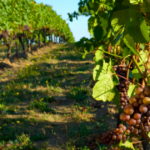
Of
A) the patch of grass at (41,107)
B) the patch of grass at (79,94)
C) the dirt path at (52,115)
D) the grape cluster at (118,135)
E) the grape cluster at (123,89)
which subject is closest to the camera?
the grape cluster at (118,135)

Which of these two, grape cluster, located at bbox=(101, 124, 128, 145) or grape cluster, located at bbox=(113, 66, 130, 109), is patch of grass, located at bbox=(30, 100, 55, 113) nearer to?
grape cluster, located at bbox=(113, 66, 130, 109)

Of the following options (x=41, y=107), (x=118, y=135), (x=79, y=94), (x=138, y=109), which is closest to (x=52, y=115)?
(x=41, y=107)

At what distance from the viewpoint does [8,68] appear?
978 cm

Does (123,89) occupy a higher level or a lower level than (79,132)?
higher

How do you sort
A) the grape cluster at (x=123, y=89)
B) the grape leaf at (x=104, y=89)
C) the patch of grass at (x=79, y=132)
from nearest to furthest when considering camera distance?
the grape leaf at (x=104, y=89)
the grape cluster at (x=123, y=89)
the patch of grass at (x=79, y=132)

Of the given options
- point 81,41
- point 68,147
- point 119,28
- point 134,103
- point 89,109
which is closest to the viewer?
point 134,103

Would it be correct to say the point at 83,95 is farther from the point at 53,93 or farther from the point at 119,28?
the point at 119,28

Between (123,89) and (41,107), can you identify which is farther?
(41,107)

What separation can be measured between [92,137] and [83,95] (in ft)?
7.88

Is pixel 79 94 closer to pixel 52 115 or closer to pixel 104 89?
pixel 52 115

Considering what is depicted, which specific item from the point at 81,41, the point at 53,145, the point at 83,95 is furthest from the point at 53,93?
the point at 81,41

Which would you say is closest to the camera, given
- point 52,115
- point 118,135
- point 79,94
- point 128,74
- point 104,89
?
point 104,89

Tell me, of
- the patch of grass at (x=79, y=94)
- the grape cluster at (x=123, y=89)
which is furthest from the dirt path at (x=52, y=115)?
the grape cluster at (x=123, y=89)

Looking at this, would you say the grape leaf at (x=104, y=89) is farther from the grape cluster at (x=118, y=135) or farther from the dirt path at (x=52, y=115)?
the dirt path at (x=52, y=115)
